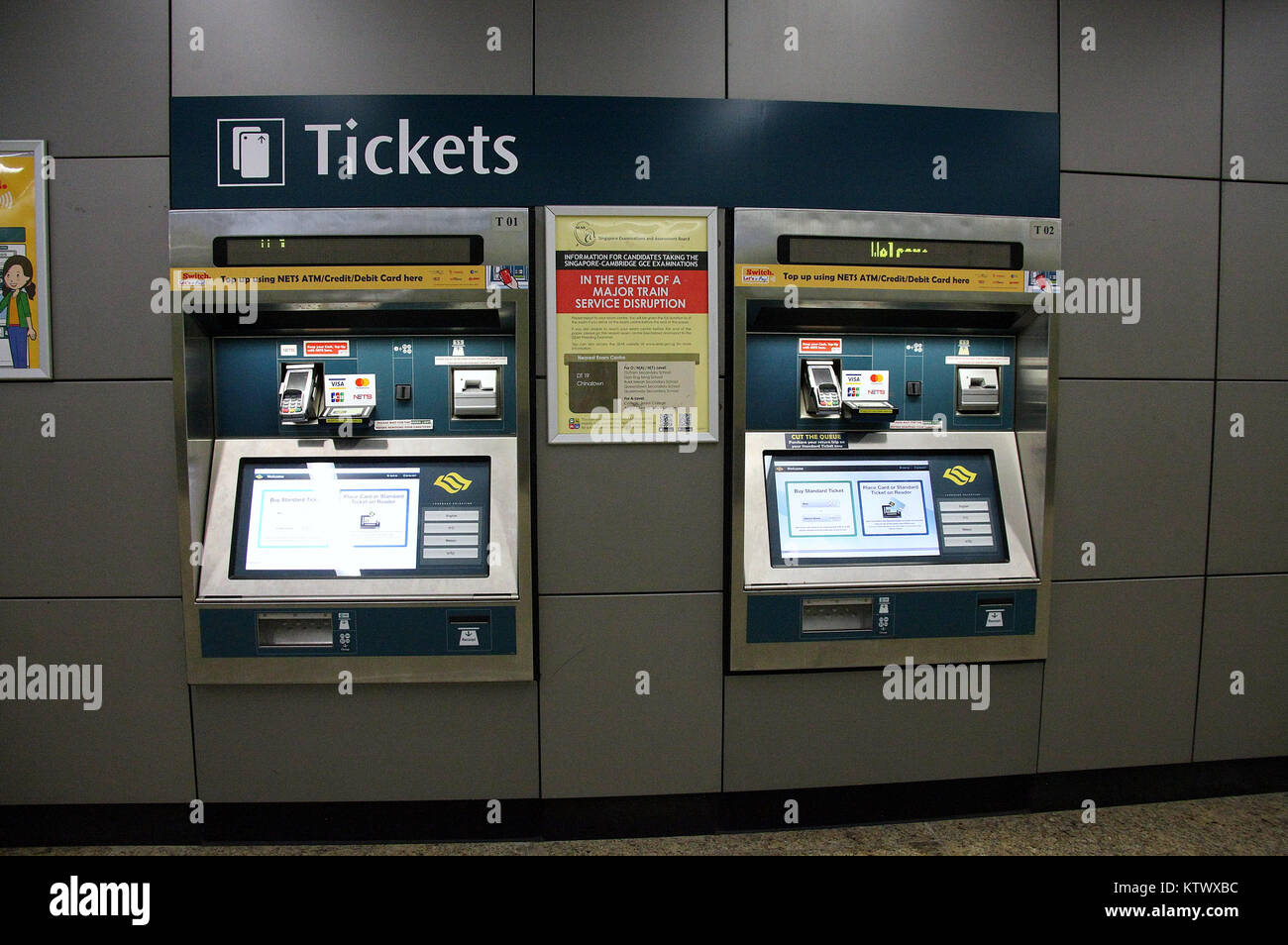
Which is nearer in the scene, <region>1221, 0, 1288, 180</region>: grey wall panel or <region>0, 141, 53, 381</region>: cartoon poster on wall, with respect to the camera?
<region>0, 141, 53, 381</region>: cartoon poster on wall

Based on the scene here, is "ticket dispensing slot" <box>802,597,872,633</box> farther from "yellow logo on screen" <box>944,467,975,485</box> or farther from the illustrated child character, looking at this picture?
the illustrated child character

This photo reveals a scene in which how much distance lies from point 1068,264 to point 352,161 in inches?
110

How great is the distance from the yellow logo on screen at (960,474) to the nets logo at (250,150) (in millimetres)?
2859

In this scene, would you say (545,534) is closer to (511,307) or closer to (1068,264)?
(511,307)

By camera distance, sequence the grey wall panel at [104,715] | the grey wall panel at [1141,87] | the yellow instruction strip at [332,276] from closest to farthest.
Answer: the yellow instruction strip at [332,276] → the grey wall panel at [104,715] → the grey wall panel at [1141,87]

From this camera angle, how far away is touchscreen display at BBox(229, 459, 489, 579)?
8.25ft

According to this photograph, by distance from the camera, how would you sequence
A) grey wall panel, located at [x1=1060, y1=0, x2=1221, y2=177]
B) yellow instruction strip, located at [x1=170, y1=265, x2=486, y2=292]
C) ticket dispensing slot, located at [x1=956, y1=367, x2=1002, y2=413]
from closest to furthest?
yellow instruction strip, located at [x1=170, y1=265, x2=486, y2=292]
grey wall panel, located at [x1=1060, y1=0, x2=1221, y2=177]
ticket dispensing slot, located at [x1=956, y1=367, x2=1002, y2=413]

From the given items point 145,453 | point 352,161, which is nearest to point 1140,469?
point 352,161

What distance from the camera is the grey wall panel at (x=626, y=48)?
2477 mm

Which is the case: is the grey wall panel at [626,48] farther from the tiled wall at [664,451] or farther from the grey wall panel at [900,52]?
the grey wall panel at [900,52]

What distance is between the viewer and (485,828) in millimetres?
2561

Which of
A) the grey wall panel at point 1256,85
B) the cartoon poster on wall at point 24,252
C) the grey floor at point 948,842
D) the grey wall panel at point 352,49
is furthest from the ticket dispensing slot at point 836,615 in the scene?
the cartoon poster on wall at point 24,252

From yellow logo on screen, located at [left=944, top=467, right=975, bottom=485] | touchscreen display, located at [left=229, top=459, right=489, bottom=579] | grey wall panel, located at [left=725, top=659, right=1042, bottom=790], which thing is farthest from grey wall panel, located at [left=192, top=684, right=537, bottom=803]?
yellow logo on screen, located at [left=944, top=467, right=975, bottom=485]

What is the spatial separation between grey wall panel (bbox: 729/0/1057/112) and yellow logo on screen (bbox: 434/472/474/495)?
1.80 meters
